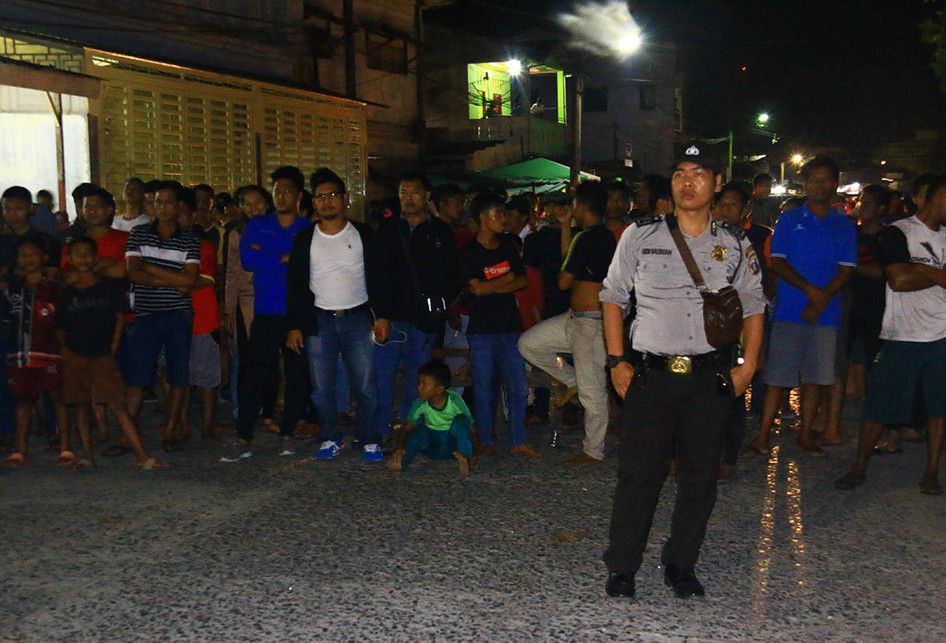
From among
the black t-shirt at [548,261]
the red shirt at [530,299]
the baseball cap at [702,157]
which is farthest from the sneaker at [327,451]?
the baseball cap at [702,157]

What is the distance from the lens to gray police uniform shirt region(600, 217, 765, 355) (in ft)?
15.1

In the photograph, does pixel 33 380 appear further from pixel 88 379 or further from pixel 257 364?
pixel 257 364

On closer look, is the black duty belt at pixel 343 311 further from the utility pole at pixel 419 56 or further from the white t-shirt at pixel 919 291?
the utility pole at pixel 419 56

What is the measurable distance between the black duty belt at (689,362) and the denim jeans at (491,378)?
3.09 m

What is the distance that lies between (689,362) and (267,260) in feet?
13.5

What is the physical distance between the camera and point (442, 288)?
7840mm

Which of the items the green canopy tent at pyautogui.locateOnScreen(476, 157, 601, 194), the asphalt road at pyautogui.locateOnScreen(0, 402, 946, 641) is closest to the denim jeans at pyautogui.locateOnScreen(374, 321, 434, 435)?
the asphalt road at pyautogui.locateOnScreen(0, 402, 946, 641)

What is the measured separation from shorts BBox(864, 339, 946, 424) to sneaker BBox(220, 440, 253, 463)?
4.34 metres

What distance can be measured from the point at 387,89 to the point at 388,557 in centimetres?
2248

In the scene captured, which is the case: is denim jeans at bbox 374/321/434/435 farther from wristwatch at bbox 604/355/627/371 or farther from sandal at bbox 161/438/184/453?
wristwatch at bbox 604/355/627/371

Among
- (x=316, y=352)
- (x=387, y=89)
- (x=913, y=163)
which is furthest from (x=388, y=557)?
(x=913, y=163)

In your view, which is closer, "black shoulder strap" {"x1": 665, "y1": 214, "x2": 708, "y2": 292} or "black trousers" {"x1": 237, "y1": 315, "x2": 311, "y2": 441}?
"black shoulder strap" {"x1": 665, "y1": 214, "x2": 708, "y2": 292}

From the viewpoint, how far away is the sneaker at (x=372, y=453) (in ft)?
24.3

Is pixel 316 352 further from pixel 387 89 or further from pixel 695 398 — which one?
pixel 387 89
